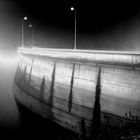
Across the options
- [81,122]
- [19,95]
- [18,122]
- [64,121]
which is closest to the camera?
[81,122]

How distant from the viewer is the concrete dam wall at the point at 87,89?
1666 cm

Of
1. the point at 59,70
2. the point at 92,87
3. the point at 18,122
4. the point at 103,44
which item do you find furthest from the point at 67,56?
the point at 103,44

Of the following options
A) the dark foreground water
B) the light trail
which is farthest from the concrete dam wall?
the dark foreground water

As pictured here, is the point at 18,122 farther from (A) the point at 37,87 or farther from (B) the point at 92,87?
(B) the point at 92,87

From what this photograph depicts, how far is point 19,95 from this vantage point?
3591 centimetres

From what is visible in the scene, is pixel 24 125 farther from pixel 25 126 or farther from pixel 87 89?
pixel 87 89

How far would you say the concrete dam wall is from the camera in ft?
54.6

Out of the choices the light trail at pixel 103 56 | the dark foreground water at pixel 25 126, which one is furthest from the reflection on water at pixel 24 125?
the light trail at pixel 103 56

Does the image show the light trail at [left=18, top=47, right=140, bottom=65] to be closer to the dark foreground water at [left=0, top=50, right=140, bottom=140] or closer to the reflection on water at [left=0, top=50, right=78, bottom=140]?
the dark foreground water at [left=0, top=50, right=140, bottom=140]

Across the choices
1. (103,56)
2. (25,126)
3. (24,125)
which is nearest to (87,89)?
(103,56)

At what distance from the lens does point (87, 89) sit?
66.8 feet

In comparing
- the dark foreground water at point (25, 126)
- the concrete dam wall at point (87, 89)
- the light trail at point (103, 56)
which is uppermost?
the light trail at point (103, 56)

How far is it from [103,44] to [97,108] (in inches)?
1438

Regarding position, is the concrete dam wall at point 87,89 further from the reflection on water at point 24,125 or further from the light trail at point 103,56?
the reflection on water at point 24,125
